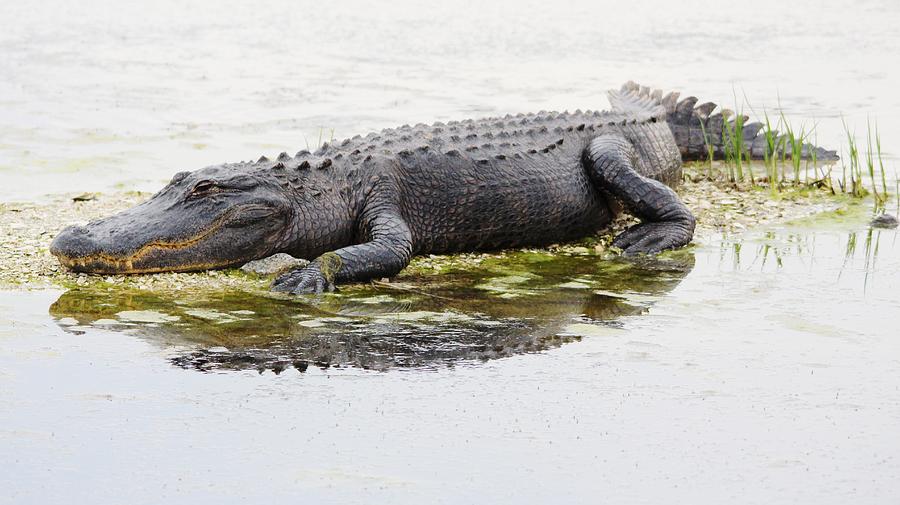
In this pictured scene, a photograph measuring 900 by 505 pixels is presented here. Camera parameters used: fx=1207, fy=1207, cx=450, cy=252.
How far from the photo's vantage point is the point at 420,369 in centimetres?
504

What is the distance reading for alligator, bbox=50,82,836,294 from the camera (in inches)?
263

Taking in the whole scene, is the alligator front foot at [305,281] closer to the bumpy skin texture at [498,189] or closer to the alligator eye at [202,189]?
the bumpy skin texture at [498,189]

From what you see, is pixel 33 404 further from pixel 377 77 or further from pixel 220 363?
pixel 377 77

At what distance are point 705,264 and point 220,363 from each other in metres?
3.28

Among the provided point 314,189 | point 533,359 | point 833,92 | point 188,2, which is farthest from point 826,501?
point 188,2

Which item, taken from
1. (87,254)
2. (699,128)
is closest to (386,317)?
(87,254)

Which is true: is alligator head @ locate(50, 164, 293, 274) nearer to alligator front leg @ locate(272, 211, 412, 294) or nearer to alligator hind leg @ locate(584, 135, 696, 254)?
alligator front leg @ locate(272, 211, 412, 294)

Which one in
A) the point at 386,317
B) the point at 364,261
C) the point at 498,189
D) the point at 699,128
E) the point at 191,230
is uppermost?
the point at 699,128

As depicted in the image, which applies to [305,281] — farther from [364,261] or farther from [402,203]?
[402,203]

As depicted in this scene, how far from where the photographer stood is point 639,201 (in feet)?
25.7

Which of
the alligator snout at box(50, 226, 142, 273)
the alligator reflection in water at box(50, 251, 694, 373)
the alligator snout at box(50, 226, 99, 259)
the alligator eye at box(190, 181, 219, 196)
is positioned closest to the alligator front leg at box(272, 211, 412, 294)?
the alligator reflection in water at box(50, 251, 694, 373)

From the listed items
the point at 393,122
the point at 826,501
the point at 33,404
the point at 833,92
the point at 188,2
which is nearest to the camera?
the point at 826,501

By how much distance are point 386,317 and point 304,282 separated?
2.20 feet

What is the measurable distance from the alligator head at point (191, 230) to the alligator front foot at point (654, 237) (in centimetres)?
216
